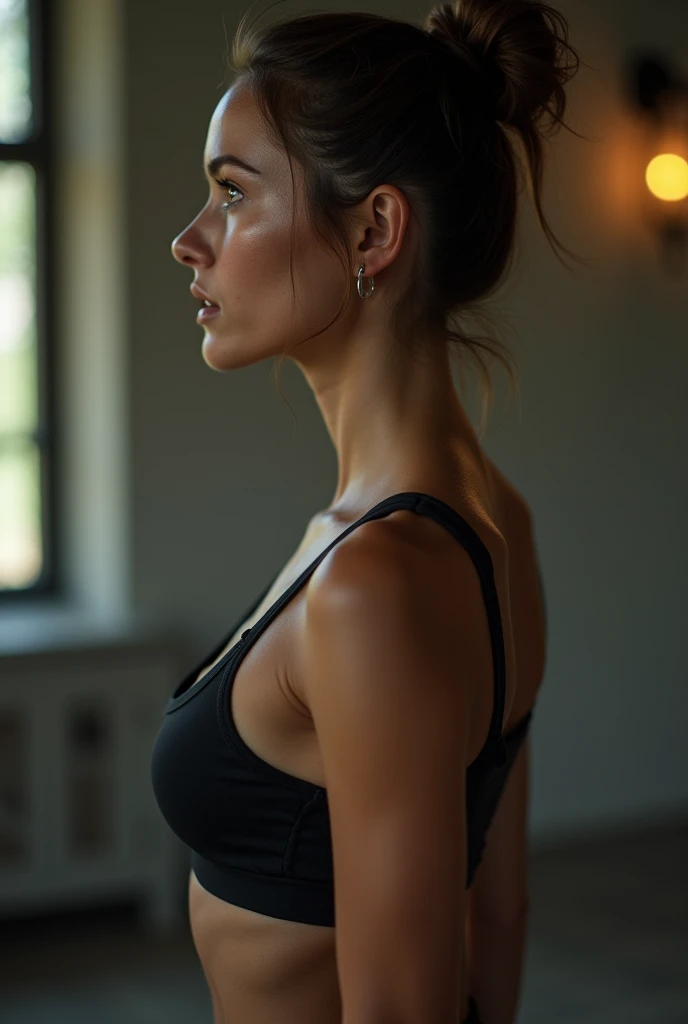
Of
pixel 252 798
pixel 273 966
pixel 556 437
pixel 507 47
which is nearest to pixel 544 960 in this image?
pixel 556 437

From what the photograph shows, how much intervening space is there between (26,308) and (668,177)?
190 cm

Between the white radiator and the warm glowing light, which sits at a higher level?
the warm glowing light

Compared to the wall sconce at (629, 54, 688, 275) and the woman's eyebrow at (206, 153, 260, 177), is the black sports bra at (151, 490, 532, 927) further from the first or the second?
the wall sconce at (629, 54, 688, 275)

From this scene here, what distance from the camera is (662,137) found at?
11.3 ft

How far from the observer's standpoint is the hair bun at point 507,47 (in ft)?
3.42

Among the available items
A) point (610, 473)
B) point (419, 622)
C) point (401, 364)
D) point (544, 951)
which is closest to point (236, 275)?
point (401, 364)

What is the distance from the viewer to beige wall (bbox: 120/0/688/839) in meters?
2.91

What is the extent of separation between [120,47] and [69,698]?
1.59 m

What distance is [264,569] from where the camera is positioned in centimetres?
312

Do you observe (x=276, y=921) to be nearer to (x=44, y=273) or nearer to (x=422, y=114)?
(x=422, y=114)

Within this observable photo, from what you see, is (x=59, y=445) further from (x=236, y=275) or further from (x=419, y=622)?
(x=419, y=622)

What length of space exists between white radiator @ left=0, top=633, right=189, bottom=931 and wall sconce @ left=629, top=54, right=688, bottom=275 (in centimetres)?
193

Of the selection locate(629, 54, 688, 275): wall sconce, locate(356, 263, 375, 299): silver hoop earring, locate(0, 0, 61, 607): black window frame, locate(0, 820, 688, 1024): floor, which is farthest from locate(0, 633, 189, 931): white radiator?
locate(356, 263, 375, 299): silver hoop earring

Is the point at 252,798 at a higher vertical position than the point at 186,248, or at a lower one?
lower
